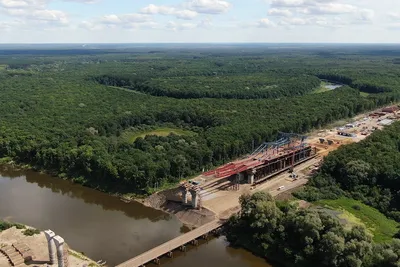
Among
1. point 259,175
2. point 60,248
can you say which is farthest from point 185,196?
point 60,248

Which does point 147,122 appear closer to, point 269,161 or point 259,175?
point 269,161

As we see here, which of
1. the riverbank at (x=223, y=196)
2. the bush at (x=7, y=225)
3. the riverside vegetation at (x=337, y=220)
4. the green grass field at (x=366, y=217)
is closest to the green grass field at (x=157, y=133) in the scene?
the riverbank at (x=223, y=196)

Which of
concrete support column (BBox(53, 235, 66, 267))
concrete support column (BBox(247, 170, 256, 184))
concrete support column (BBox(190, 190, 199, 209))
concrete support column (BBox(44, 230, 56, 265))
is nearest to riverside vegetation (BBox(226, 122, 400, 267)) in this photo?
concrete support column (BBox(190, 190, 199, 209))

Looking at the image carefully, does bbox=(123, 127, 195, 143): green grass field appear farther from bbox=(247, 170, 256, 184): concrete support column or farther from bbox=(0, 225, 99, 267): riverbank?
bbox=(0, 225, 99, 267): riverbank

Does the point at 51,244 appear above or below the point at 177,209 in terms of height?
above

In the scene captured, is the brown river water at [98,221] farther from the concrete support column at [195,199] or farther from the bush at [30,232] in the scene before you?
the concrete support column at [195,199]
